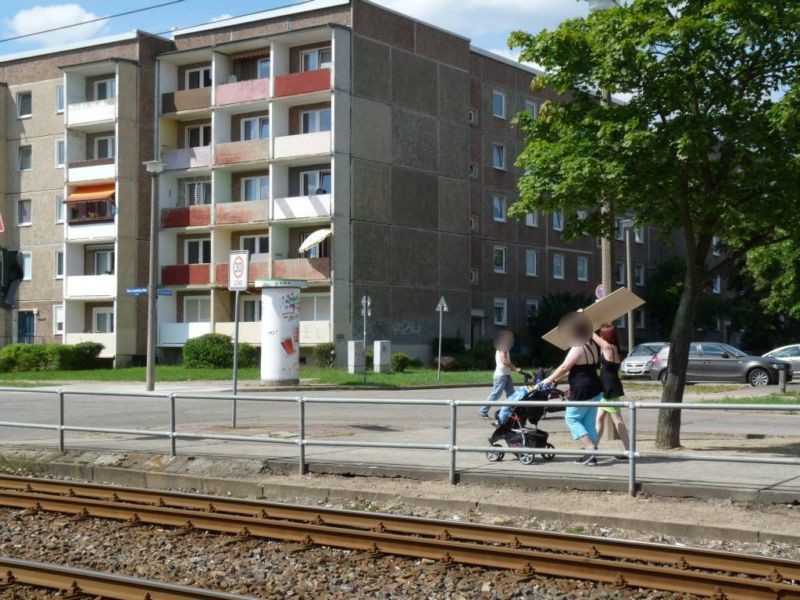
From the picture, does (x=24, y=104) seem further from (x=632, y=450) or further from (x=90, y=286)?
(x=632, y=450)

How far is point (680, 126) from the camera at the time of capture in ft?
44.7

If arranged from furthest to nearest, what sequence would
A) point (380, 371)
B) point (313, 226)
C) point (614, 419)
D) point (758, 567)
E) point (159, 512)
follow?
point (313, 226)
point (380, 371)
point (614, 419)
point (159, 512)
point (758, 567)

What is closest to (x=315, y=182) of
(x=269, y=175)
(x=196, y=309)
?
(x=269, y=175)

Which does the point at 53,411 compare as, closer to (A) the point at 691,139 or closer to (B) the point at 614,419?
(B) the point at 614,419

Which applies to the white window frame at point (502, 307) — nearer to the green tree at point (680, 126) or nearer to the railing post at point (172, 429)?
the green tree at point (680, 126)

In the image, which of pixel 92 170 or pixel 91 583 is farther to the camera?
pixel 92 170

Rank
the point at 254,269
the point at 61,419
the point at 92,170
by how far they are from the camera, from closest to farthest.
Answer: the point at 61,419
the point at 254,269
the point at 92,170

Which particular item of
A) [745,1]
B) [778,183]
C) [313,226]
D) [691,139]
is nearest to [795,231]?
[778,183]

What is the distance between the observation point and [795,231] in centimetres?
1427

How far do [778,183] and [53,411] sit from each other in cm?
1131

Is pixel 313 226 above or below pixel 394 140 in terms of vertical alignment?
below

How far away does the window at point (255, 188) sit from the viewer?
49.1m

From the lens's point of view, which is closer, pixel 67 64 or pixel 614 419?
pixel 614 419

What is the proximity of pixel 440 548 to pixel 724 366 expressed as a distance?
1107 inches
